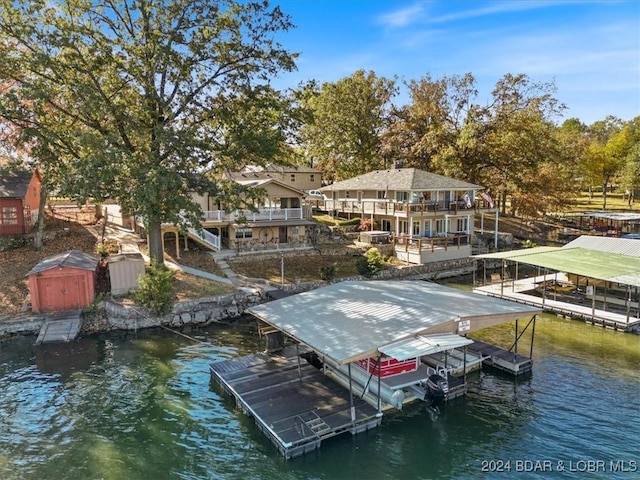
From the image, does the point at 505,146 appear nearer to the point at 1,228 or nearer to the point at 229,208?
the point at 229,208

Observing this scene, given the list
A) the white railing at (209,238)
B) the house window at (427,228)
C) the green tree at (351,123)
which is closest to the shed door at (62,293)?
the white railing at (209,238)

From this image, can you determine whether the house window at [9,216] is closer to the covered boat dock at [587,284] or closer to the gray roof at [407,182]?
the gray roof at [407,182]

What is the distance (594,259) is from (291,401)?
2044 cm

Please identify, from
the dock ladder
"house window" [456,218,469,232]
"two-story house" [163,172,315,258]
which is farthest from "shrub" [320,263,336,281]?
the dock ladder

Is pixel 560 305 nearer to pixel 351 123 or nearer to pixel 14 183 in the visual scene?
pixel 351 123

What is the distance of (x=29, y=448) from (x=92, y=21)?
21174 millimetres

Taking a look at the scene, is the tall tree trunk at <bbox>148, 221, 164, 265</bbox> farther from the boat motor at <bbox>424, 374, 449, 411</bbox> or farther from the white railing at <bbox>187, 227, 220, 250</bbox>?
the boat motor at <bbox>424, 374, 449, 411</bbox>

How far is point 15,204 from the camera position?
30516mm

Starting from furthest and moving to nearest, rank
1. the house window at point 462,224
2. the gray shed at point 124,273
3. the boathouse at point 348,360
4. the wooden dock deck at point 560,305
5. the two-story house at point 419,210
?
the house window at point 462,224 < the two-story house at point 419,210 < the gray shed at point 124,273 < the wooden dock deck at point 560,305 < the boathouse at point 348,360

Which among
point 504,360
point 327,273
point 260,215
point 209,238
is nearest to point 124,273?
point 209,238

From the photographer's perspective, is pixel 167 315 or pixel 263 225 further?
pixel 263 225

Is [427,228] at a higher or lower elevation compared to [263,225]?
lower

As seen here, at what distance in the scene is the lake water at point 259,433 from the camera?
37.2 ft

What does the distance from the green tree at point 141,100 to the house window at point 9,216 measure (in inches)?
365
